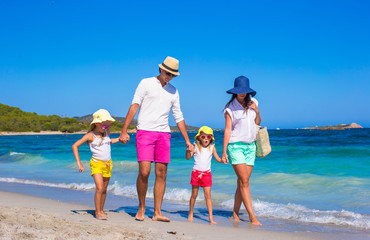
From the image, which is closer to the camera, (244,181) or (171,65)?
(171,65)

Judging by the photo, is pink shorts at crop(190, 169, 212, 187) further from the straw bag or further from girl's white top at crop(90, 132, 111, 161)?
girl's white top at crop(90, 132, 111, 161)

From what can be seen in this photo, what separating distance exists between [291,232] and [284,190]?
355cm

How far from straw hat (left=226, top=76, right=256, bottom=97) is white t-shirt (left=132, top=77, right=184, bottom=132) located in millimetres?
826

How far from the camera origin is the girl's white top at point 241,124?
4.46m

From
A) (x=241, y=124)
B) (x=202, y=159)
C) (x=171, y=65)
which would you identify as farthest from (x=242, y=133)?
(x=171, y=65)

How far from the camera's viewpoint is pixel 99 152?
4488 mm

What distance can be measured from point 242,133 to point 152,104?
3.79 ft

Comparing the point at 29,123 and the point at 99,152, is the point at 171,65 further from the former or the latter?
the point at 29,123

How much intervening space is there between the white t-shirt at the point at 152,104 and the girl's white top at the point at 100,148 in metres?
0.53

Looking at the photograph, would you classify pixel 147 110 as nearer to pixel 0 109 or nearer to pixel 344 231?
pixel 344 231

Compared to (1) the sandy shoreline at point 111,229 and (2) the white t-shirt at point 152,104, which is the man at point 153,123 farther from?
(1) the sandy shoreline at point 111,229

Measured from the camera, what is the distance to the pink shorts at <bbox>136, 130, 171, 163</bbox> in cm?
429

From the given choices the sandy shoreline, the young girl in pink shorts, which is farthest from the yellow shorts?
the young girl in pink shorts

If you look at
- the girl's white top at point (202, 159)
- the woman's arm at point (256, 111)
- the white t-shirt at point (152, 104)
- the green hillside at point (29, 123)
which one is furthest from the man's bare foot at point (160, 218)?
the green hillside at point (29, 123)
